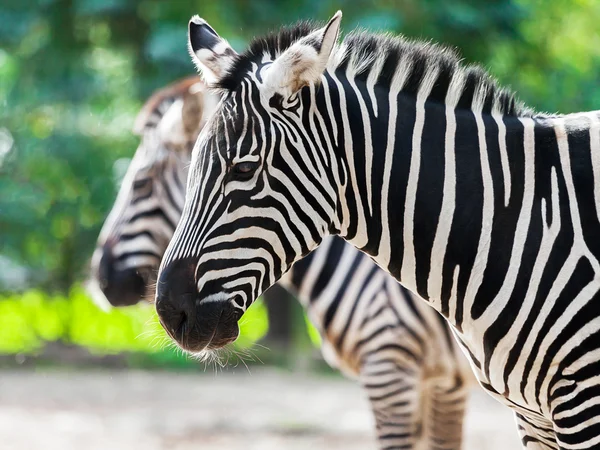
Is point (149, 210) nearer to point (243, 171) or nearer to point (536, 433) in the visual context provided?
point (243, 171)

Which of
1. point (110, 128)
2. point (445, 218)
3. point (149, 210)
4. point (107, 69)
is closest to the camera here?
point (445, 218)

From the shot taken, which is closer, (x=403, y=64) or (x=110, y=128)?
(x=403, y=64)

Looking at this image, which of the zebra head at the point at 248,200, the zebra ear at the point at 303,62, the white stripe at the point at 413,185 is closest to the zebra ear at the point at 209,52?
the zebra head at the point at 248,200

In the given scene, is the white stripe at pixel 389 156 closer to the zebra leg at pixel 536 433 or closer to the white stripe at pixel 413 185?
the white stripe at pixel 413 185

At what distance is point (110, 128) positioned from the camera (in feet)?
42.1

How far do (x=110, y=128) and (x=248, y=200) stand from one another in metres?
10.6

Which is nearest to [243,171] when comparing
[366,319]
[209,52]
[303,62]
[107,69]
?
[303,62]

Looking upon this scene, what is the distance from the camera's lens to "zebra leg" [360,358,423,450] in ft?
16.0

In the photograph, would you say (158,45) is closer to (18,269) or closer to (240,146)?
(18,269)

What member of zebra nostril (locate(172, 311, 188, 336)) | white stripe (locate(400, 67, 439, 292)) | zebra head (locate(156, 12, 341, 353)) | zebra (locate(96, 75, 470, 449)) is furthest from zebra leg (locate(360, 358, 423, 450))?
zebra nostril (locate(172, 311, 188, 336))

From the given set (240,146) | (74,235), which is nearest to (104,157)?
(74,235)

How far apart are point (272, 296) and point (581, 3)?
709 centimetres

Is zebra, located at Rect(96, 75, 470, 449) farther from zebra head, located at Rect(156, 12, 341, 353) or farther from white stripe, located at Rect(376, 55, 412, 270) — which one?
zebra head, located at Rect(156, 12, 341, 353)

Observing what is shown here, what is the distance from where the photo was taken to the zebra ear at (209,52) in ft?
9.51
